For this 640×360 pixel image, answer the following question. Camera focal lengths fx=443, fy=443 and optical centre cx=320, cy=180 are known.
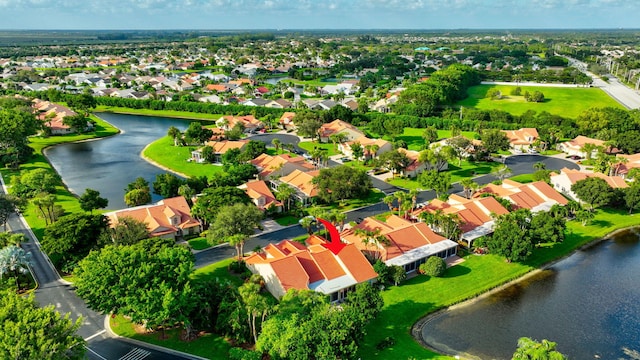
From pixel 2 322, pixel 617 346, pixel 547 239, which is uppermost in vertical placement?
pixel 2 322

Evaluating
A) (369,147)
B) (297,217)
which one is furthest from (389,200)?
(369,147)

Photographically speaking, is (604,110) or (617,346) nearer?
(617,346)

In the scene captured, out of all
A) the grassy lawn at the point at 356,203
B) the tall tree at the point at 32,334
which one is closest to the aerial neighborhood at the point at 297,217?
the grassy lawn at the point at 356,203

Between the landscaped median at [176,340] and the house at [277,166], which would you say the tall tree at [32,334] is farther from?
the house at [277,166]

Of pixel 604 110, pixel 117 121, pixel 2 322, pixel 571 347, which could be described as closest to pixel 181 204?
pixel 2 322

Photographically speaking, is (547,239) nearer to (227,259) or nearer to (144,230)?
(227,259)

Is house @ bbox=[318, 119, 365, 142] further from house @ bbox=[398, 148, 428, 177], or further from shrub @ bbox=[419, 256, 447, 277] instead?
shrub @ bbox=[419, 256, 447, 277]

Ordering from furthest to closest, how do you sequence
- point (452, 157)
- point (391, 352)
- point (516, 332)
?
point (452, 157) → point (516, 332) → point (391, 352)
